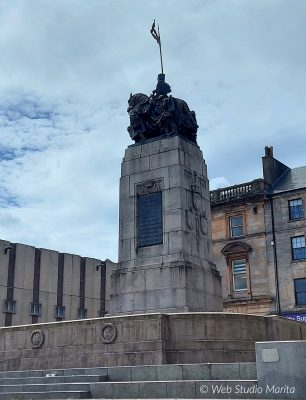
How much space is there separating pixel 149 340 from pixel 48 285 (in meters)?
33.9

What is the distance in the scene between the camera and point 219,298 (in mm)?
20953

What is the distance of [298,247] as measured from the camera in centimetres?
4538

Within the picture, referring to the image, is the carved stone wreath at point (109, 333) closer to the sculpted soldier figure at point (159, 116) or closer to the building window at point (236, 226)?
the sculpted soldier figure at point (159, 116)

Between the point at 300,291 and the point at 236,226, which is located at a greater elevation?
the point at 236,226

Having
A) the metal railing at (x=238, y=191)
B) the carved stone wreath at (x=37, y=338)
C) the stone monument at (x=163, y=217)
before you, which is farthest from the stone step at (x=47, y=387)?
the metal railing at (x=238, y=191)

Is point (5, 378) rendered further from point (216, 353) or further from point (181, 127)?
point (181, 127)

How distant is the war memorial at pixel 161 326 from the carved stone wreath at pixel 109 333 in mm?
30

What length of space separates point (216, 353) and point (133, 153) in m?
8.93

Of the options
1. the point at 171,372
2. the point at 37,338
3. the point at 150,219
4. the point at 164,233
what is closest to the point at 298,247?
the point at 150,219

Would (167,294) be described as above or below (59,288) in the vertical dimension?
below

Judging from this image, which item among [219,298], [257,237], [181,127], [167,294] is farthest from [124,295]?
[257,237]

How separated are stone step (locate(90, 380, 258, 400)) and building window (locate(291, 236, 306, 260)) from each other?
110 ft

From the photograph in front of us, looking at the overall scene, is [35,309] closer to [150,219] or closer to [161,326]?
[150,219]

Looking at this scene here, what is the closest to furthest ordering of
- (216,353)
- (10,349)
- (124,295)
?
(216,353)
(10,349)
(124,295)
